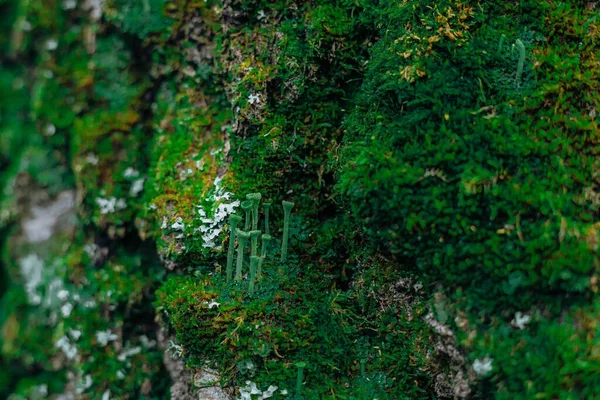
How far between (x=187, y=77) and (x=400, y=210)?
5.32ft

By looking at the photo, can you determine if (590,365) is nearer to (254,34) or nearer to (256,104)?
(256,104)

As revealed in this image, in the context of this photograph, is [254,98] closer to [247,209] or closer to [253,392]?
[247,209]

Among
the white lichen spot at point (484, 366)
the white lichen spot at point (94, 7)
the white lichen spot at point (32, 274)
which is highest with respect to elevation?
the white lichen spot at point (94, 7)

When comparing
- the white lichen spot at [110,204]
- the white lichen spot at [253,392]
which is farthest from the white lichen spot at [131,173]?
the white lichen spot at [253,392]

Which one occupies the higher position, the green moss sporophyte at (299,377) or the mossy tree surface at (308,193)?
the mossy tree surface at (308,193)

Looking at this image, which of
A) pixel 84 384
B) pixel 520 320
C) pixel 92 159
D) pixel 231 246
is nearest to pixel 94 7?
pixel 92 159

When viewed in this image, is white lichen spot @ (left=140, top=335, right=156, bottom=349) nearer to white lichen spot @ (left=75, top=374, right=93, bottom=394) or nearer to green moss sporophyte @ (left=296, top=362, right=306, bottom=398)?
white lichen spot @ (left=75, top=374, right=93, bottom=394)

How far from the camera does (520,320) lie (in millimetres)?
2012

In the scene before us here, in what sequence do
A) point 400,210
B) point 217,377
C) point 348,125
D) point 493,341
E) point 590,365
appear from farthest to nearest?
point 348,125
point 217,377
point 400,210
point 493,341
point 590,365

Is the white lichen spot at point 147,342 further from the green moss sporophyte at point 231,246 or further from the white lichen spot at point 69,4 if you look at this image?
the white lichen spot at point 69,4

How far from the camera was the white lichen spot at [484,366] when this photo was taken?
2010 mm

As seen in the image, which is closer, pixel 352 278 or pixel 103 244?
pixel 352 278

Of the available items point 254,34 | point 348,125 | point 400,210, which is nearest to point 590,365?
point 400,210

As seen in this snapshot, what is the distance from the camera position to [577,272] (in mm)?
1869
